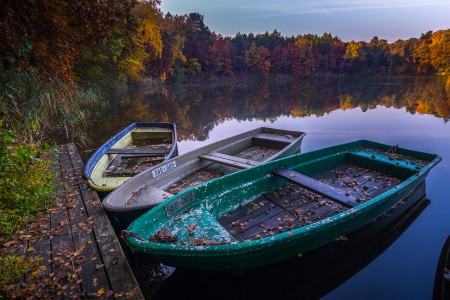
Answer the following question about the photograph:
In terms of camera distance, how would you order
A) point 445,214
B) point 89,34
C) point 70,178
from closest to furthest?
point 70,178
point 445,214
point 89,34

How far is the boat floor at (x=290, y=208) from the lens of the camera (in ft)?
14.1

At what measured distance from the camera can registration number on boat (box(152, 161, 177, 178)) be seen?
18.5 feet

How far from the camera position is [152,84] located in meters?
38.8

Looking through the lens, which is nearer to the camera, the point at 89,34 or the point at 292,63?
the point at 89,34

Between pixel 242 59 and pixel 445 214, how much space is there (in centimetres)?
6229

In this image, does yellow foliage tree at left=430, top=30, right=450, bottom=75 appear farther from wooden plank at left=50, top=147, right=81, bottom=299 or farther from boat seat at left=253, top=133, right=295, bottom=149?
wooden plank at left=50, top=147, right=81, bottom=299

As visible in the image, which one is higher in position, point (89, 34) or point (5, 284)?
point (89, 34)

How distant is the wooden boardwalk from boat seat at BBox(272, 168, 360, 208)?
3.24m

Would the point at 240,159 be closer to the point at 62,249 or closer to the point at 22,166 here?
the point at 62,249

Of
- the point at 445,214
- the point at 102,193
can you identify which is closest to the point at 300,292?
the point at 102,193

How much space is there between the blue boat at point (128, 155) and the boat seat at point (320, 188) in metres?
3.03

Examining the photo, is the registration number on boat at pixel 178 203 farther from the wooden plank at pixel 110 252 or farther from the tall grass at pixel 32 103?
the tall grass at pixel 32 103

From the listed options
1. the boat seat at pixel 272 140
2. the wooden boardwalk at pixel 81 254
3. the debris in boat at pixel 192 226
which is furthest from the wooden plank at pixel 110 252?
the boat seat at pixel 272 140

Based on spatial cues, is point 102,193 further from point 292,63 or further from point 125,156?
point 292,63
